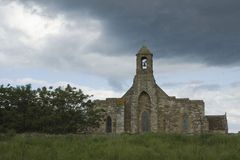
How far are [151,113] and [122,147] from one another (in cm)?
3402

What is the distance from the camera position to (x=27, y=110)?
37000 millimetres

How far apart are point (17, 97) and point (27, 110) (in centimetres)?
127

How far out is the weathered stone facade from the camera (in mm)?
53281

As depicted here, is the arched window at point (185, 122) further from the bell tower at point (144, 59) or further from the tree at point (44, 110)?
the tree at point (44, 110)

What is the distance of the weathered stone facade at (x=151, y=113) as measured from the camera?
5328 cm

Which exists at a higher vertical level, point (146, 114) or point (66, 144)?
point (146, 114)

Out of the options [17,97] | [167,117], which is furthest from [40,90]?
[167,117]

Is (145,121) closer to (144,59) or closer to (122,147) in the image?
(144,59)

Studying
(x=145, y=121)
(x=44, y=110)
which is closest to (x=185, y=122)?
(x=145, y=121)

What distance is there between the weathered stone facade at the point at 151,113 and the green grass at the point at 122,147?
28622mm

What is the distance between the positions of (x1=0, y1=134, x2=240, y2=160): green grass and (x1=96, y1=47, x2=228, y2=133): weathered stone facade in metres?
28.6

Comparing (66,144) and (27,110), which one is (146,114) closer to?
(27,110)

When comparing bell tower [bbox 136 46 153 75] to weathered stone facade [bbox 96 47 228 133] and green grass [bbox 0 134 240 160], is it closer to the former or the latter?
weathered stone facade [bbox 96 47 228 133]

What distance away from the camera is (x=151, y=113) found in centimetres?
5453
